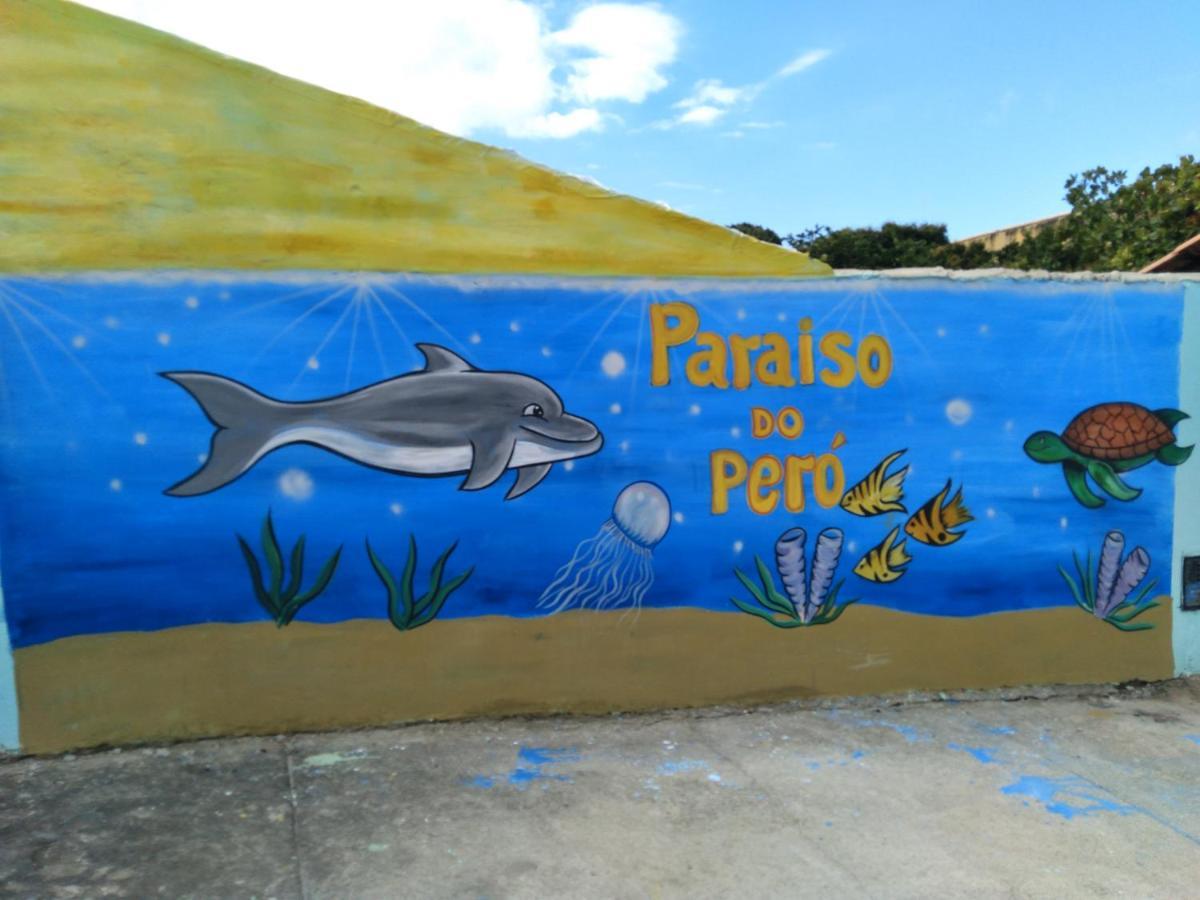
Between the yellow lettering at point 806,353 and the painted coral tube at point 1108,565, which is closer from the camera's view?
the yellow lettering at point 806,353

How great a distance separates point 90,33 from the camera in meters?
4.05

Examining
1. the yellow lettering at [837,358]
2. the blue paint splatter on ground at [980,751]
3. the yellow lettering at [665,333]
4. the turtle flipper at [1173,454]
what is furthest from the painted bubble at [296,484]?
the turtle flipper at [1173,454]

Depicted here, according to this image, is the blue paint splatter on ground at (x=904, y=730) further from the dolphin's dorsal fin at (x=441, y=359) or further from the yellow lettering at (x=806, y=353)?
the dolphin's dorsal fin at (x=441, y=359)

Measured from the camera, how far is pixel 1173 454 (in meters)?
5.24

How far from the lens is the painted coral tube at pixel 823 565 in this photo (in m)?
4.89

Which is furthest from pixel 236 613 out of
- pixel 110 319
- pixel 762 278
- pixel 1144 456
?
pixel 1144 456

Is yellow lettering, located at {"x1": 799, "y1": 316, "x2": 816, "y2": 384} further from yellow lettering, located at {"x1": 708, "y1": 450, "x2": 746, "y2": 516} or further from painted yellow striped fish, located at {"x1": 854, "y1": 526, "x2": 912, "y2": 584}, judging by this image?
painted yellow striped fish, located at {"x1": 854, "y1": 526, "x2": 912, "y2": 584}

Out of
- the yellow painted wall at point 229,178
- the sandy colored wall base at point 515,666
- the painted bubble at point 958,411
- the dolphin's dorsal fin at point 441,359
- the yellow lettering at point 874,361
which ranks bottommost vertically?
the sandy colored wall base at point 515,666

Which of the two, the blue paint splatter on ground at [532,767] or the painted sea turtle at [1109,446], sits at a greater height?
the painted sea turtle at [1109,446]

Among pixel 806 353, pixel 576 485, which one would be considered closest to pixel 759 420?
pixel 806 353

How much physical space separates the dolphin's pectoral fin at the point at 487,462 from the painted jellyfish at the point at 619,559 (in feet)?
1.87

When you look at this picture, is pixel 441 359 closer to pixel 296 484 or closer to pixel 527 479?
pixel 527 479

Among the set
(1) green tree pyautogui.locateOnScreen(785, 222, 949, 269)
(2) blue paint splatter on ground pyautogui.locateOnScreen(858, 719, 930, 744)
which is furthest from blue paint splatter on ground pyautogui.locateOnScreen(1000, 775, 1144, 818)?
(1) green tree pyautogui.locateOnScreen(785, 222, 949, 269)

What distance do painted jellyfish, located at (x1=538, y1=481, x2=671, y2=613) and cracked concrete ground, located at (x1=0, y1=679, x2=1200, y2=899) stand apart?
63 centimetres
